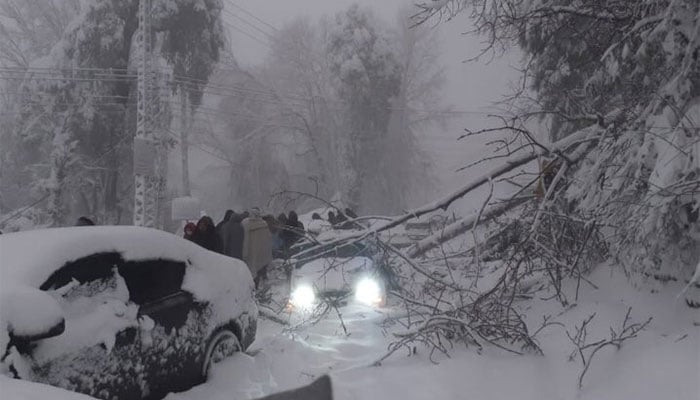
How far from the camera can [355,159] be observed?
34.4 metres

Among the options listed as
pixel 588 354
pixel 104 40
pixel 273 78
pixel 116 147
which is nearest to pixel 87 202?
pixel 116 147

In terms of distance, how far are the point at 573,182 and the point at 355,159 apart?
95.2ft

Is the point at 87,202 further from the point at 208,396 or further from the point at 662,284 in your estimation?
the point at 662,284

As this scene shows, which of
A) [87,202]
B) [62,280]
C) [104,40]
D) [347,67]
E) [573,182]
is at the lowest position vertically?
[62,280]

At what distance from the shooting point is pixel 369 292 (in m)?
7.82

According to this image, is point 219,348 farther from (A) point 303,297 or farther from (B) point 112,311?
(A) point 303,297

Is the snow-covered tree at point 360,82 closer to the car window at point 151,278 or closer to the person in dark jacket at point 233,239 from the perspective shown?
the person in dark jacket at point 233,239

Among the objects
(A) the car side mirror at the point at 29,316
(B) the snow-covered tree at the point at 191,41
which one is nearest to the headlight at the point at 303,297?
(A) the car side mirror at the point at 29,316

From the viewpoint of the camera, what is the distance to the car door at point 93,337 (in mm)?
3504

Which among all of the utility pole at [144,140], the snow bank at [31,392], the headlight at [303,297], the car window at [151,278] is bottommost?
the snow bank at [31,392]

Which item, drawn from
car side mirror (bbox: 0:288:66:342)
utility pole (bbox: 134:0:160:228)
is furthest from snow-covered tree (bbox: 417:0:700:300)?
utility pole (bbox: 134:0:160:228)

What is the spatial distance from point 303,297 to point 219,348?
2421 millimetres

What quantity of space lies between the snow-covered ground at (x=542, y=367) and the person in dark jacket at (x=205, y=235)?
277cm

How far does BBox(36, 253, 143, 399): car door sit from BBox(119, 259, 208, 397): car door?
12cm
